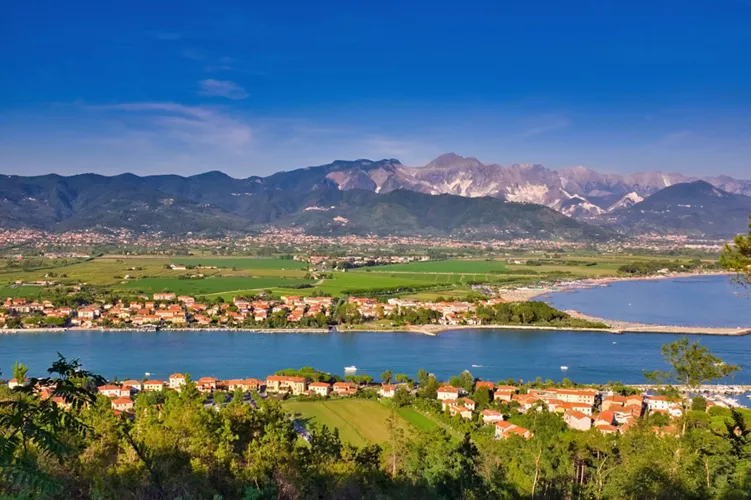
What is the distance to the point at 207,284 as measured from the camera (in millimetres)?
27953

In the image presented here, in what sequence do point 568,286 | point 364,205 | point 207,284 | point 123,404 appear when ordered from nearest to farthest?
point 123,404
point 207,284
point 568,286
point 364,205

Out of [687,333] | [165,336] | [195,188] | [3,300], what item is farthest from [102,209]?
[687,333]

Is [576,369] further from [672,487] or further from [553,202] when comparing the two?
[553,202]

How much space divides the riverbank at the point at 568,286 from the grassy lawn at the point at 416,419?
14.6 m

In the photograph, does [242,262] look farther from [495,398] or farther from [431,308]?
[495,398]

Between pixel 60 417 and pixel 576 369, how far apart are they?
1357 cm

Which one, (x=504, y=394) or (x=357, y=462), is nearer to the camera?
(x=357, y=462)

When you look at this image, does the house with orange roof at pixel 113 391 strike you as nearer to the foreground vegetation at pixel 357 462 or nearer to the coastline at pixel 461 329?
the foreground vegetation at pixel 357 462

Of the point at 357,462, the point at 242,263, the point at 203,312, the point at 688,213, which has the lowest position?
the point at 203,312

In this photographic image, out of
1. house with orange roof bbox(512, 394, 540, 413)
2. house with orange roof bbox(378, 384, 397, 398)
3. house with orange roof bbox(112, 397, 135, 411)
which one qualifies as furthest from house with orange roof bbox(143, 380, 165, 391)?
house with orange roof bbox(512, 394, 540, 413)

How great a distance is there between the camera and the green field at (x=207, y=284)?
25.6 metres

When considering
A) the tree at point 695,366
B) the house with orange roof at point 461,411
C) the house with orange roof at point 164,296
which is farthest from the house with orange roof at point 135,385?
the house with orange roof at point 164,296

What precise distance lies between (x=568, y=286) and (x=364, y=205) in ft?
204

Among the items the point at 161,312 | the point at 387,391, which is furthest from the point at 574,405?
the point at 161,312
